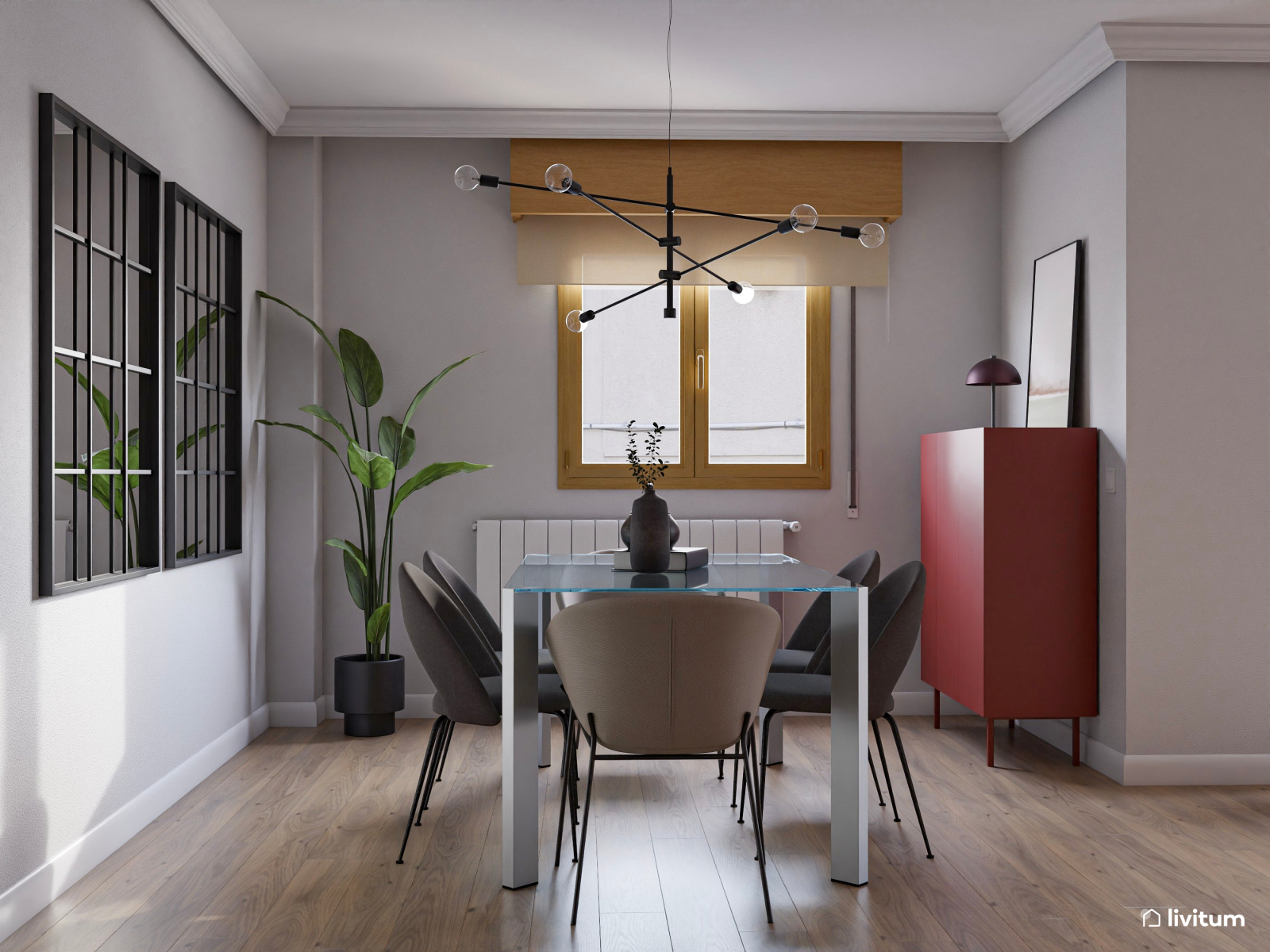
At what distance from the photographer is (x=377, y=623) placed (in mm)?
4301

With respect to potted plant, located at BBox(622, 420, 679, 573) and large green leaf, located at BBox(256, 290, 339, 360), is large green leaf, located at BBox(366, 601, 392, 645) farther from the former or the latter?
potted plant, located at BBox(622, 420, 679, 573)

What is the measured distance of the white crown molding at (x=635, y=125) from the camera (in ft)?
14.7

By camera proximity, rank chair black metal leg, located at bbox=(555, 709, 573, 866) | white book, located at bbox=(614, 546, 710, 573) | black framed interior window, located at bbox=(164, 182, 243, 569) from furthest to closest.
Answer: black framed interior window, located at bbox=(164, 182, 243, 569) → white book, located at bbox=(614, 546, 710, 573) → chair black metal leg, located at bbox=(555, 709, 573, 866)

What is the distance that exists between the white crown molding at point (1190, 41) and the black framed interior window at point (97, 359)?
141 inches

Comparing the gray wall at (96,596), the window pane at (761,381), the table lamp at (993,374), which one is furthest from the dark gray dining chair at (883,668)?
the gray wall at (96,596)

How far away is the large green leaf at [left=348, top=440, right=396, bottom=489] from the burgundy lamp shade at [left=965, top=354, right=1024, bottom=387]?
2540 millimetres

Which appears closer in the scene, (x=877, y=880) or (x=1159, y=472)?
A: (x=877, y=880)

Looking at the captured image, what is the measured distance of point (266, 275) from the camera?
4.55 metres

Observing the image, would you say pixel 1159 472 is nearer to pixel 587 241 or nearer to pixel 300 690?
pixel 587 241

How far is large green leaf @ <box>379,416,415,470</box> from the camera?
4430 millimetres

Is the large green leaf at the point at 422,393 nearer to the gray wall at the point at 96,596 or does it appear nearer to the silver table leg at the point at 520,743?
the gray wall at the point at 96,596

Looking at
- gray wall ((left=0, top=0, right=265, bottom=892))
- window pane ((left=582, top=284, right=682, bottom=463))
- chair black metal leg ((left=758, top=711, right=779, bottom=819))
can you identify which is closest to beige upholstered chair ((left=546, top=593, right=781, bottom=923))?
chair black metal leg ((left=758, top=711, right=779, bottom=819))

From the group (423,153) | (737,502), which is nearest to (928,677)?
(737,502)

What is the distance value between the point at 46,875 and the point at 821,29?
12.5 feet
